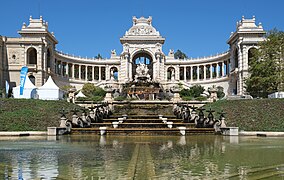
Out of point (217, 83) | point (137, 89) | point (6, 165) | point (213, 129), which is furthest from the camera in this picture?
point (217, 83)

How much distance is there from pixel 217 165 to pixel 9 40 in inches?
3036

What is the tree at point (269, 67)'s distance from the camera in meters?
52.3

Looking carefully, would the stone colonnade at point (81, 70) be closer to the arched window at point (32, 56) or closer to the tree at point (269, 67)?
the arched window at point (32, 56)

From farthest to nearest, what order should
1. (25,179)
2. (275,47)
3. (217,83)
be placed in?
(217,83), (275,47), (25,179)

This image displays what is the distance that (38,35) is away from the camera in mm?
79438

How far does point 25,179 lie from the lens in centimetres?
751

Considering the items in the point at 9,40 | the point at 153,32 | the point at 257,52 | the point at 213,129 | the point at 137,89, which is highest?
the point at 153,32

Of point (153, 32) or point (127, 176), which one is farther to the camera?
point (153, 32)

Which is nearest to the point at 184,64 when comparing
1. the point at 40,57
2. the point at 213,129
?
the point at 40,57

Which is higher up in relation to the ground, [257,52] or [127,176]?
[257,52]

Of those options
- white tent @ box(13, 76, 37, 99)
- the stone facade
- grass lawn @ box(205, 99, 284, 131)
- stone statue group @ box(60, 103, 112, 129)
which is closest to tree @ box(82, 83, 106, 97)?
the stone facade

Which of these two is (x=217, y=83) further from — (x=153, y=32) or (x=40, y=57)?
(x=40, y=57)

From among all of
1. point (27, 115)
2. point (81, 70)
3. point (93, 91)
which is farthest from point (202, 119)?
point (81, 70)

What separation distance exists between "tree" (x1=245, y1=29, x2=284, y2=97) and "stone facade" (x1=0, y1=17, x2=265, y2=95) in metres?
15.1
